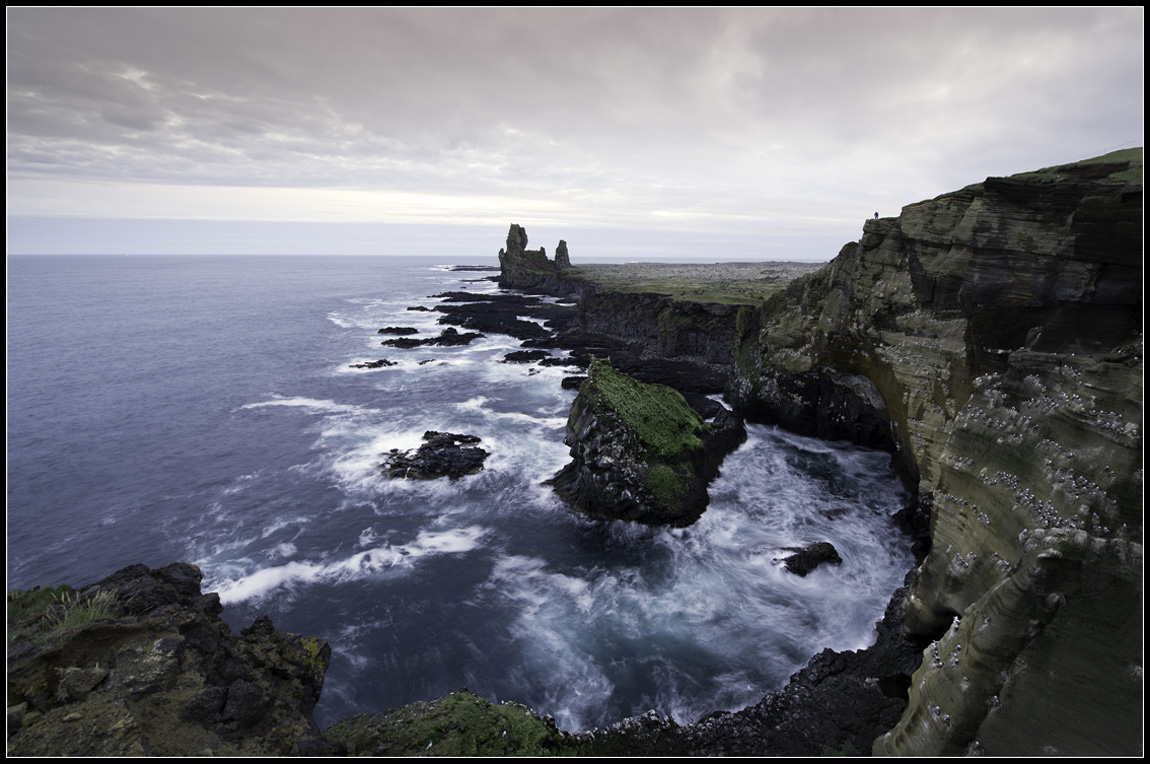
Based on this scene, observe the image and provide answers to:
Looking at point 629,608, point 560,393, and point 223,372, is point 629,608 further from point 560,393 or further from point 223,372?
point 223,372

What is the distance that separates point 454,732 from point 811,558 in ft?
53.1

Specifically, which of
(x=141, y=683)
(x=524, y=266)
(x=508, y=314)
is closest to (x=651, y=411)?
(x=141, y=683)

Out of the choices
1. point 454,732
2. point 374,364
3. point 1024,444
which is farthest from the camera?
point 374,364

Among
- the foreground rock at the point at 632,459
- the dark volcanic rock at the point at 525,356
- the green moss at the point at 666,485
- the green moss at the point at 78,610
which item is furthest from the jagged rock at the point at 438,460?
the dark volcanic rock at the point at 525,356

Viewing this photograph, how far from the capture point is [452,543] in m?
24.2

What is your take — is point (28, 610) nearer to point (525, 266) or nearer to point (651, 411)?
point (651, 411)

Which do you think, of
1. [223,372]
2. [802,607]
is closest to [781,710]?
[802,607]

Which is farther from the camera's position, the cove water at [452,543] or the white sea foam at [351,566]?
the white sea foam at [351,566]

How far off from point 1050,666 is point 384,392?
47.2 meters

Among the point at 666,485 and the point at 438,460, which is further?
the point at 438,460

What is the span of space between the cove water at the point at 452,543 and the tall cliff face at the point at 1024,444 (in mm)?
5074

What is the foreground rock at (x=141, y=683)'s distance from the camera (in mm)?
8625

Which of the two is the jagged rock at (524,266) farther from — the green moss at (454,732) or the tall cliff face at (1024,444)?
the green moss at (454,732)

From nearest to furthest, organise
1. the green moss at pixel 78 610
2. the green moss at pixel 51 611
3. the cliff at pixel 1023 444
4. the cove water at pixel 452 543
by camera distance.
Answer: the cliff at pixel 1023 444
the green moss at pixel 51 611
the green moss at pixel 78 610
the cove water at pixel 452 543
